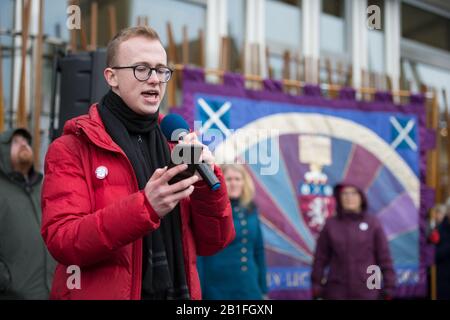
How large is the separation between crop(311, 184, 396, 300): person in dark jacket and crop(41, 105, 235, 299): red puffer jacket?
337 centimetres

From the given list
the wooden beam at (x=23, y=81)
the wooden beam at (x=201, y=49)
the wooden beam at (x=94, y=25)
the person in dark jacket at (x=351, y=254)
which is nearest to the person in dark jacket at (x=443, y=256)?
the person in dark jacket at (x=351, y=254)

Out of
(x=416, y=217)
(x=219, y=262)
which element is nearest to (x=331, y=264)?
(x=219, y=262)

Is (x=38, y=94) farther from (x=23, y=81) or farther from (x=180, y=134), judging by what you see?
(x=180, y=134)

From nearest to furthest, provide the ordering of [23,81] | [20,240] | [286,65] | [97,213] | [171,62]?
1. [97,213]
2. [20,240]
3. [23,81]
4. [171,62]
5. [286,65]

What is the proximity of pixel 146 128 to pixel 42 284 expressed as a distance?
8.03 feet

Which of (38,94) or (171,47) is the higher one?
(171,47)

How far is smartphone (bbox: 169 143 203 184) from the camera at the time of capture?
1.58 meters

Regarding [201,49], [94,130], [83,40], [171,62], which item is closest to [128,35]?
[94,130]

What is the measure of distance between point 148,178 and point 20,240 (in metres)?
2.35

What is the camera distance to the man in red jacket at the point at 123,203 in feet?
5.55

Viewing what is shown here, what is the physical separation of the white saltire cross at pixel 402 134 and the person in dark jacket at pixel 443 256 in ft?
2.65

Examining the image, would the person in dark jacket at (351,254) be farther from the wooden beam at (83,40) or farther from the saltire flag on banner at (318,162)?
the wooden beam at (83,40)

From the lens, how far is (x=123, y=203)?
1.68m
